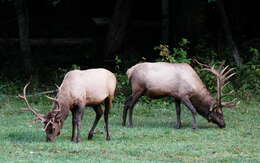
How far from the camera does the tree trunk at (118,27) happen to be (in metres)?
19.5

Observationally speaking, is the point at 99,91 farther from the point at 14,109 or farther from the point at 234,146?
the point at 14,109

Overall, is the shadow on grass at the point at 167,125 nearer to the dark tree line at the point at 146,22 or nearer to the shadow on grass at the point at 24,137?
the shadow on grass at the point at 24,137

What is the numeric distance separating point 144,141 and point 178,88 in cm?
217

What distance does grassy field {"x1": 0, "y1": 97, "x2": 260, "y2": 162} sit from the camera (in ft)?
31.4

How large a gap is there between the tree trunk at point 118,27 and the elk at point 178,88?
21.5 ft

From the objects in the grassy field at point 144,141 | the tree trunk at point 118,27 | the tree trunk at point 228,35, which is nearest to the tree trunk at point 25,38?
the tree trunk at point 118,27

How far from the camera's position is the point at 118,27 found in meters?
19.6

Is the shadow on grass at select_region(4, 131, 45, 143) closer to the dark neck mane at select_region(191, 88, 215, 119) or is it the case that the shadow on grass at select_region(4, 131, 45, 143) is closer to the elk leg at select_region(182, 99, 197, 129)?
the elk leg at select_region(182, 99, 197, 129)

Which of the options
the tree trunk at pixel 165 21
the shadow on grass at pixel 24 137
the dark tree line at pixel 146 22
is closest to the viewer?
the shadow on grass at pixel 24 137

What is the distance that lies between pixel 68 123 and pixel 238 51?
747cm

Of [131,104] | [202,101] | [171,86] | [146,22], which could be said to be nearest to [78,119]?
[131,104]

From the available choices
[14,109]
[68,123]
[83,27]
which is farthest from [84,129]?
[83,27]

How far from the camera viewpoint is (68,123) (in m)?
13.2

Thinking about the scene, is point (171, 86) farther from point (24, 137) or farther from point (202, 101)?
point (24, 137)
